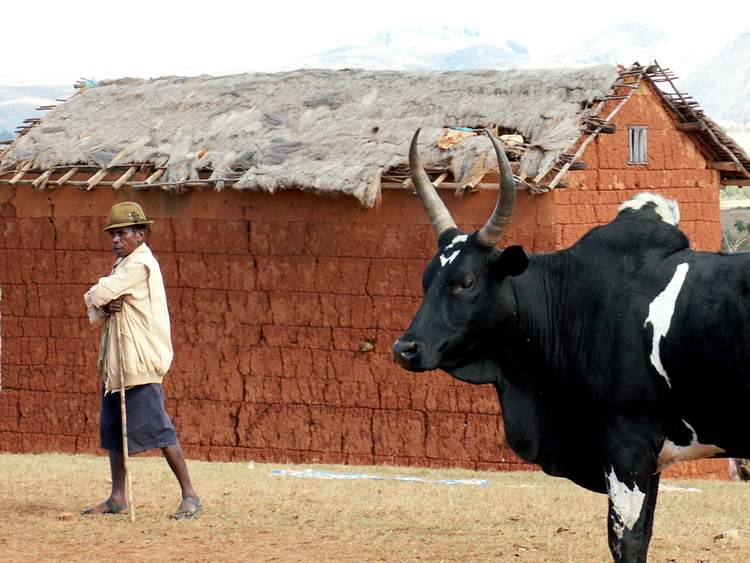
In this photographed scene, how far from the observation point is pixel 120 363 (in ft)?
26.9

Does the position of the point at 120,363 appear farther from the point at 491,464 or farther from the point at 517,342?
the point at 491,464

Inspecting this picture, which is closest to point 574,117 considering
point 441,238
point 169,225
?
point 169,225

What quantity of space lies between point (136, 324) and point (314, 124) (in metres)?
5.79

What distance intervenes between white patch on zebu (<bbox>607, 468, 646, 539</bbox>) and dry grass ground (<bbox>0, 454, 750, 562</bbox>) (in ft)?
3.96

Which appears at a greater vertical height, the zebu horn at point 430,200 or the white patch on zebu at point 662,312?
the zebu horn at point 430,200

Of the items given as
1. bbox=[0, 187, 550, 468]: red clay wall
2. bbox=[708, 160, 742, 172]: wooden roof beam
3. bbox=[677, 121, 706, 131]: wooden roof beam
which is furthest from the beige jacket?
bbox=[708, 160, 742, 172]: wooden roof beam

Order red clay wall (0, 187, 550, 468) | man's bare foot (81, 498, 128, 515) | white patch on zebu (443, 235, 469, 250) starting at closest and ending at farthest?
white patch on zebu (443, 235, 469, 250) → man's bare foot (81, 498, 128, 515) → red clay wall (0, 187, 550, 468)

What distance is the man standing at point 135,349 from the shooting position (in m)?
8.20

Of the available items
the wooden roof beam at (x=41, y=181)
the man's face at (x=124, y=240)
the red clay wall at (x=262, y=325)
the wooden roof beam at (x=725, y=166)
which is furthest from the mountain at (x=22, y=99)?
the man's face at (x=124, y=240)

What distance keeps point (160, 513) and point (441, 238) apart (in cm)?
300

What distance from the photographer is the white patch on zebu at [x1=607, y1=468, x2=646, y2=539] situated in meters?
6.05

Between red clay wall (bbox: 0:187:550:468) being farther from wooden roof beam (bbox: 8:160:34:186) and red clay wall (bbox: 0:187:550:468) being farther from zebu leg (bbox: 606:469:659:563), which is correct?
zebu leg (bbox: 606:469:659:563)

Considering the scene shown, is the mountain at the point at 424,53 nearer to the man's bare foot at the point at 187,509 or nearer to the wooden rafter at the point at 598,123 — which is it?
the wooden rafter at the point at 598,123

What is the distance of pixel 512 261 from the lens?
6.42 m
